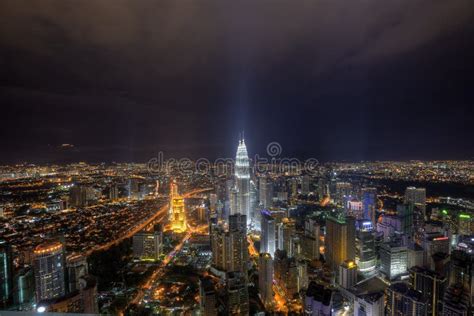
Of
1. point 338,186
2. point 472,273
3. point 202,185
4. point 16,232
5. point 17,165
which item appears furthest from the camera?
point 202,185

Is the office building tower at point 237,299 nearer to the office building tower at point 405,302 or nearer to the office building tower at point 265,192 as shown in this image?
the office building tower at point 405,302

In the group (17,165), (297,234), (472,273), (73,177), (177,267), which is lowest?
(177,267)

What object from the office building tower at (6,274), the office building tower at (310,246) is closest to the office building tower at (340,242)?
the office building tower at (310,246)

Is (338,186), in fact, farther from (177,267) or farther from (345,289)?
(177,267)

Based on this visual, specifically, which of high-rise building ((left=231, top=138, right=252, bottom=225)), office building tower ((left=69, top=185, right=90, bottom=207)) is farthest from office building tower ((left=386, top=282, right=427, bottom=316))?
office building tower ((left=69, top=185, right=90, bottom=207))

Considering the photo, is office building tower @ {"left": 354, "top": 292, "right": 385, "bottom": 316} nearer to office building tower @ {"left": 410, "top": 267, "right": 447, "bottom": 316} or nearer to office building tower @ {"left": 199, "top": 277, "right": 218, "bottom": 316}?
office building tower @ {"left": 410, "top": 267, "right": 447, "bottom": 316}

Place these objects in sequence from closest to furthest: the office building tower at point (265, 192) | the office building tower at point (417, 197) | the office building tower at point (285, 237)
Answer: the office building tower at point (285, 237) < the office building tower at point (417, 197) < the office building tower at point (265, 192)

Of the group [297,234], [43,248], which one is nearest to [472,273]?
[297,234]
